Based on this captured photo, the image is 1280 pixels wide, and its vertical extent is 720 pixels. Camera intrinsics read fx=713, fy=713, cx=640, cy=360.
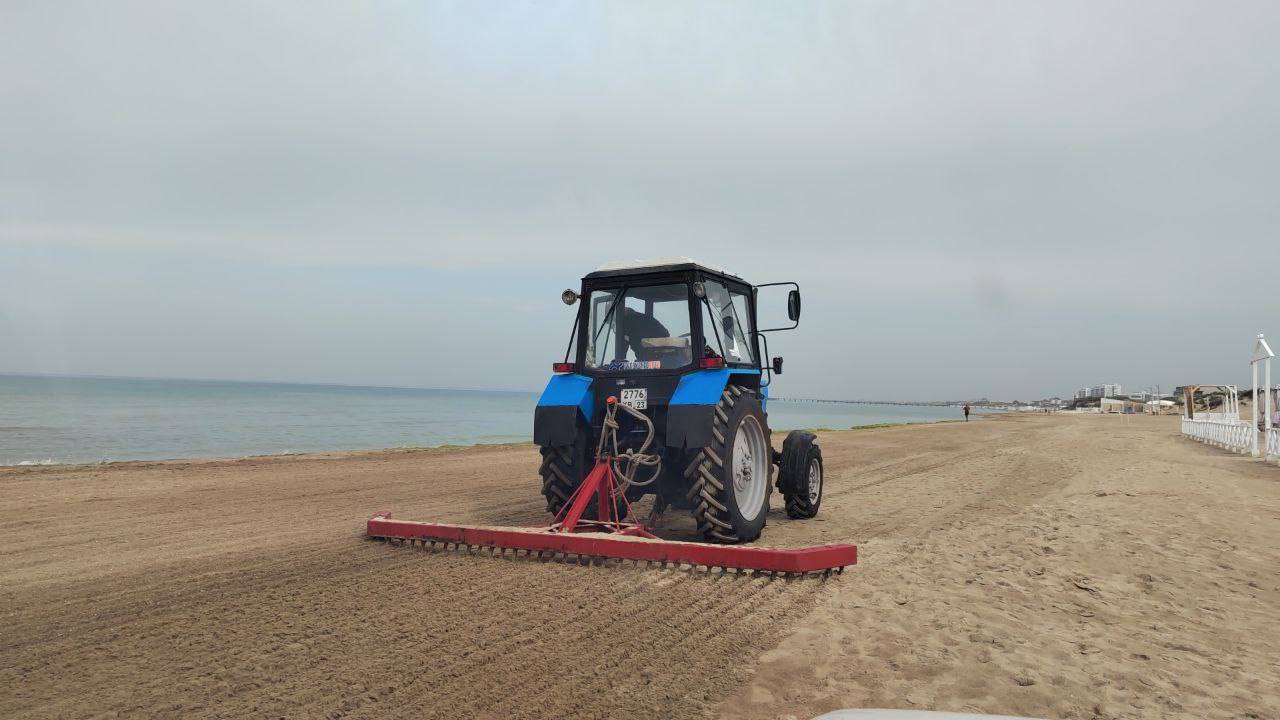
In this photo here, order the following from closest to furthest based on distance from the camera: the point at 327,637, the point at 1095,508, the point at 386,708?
the point at 386,708, the point at 327,637, the point at 1095,508

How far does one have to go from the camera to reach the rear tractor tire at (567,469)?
6031 millimetres

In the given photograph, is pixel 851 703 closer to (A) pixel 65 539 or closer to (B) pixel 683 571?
(B) pixel 683 571

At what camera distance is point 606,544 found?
4895 mm

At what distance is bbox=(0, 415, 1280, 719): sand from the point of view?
9.80ft

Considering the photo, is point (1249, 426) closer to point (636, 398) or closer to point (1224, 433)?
point (1224, 433)

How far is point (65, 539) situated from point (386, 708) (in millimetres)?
5149

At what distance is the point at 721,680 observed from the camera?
3.17 m

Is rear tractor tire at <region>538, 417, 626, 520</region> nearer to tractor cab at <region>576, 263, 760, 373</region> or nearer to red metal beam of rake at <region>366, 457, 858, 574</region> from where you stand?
red metal beam of rake at <region>366, 457, 858, 574</region>

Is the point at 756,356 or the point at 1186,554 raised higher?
the point at 756,356

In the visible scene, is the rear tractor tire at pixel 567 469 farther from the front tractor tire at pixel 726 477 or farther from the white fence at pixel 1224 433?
the white fence at pixel 1224 433

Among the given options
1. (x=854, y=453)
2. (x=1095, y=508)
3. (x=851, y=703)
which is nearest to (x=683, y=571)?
(x=851, y=703)

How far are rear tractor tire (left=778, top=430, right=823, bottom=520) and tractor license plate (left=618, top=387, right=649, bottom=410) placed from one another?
6.31ft

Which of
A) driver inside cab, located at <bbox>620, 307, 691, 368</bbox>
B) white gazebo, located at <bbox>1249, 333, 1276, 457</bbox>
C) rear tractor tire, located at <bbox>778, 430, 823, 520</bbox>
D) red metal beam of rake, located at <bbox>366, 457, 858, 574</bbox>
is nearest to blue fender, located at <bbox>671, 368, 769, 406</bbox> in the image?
driver inside cab, located at <bbox>620, 307, 691, 368</bbox>

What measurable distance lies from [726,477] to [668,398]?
2.78 feet
